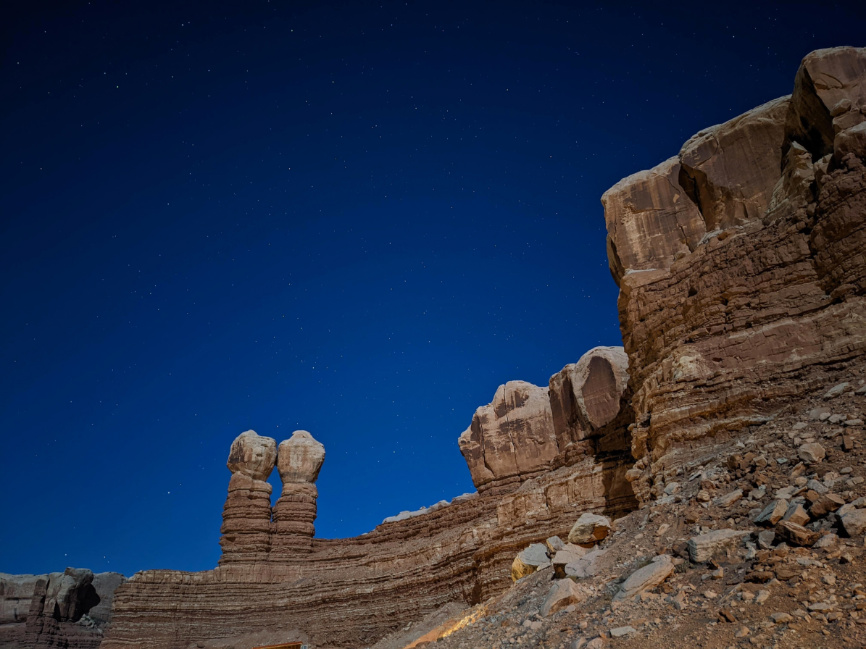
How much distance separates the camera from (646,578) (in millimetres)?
7105

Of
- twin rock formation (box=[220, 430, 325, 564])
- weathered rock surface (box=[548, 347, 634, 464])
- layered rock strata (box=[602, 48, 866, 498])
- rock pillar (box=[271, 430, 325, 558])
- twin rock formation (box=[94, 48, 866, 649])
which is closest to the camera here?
layered rock strata (box=[602, 48, 866, 498])

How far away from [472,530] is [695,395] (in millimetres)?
18009

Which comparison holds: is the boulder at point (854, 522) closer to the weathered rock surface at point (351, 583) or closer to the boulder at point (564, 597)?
the boulder at point (564, 597)

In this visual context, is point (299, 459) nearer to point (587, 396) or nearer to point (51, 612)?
point (51, 612)

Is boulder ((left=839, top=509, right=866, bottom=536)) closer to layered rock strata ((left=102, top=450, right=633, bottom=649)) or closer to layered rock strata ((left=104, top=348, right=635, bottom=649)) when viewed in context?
layered rock strata ((left=104, top=348, right=635, bottom=649))

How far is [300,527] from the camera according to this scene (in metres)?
40.8

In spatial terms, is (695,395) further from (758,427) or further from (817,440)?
(817,440)

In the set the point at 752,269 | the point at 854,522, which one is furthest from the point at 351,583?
the point at 854,522

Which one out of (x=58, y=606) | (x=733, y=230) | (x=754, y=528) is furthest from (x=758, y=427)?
(x=58, y=606)

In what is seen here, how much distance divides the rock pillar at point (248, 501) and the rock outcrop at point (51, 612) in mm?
10910

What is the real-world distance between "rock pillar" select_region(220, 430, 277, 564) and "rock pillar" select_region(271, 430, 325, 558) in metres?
0.77

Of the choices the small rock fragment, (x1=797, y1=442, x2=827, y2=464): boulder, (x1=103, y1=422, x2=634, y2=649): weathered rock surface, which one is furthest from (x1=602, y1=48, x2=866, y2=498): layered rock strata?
(x1=103, y1=422, x2=634, y2=649): weathered rock surface

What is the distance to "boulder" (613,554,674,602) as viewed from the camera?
23.1ft

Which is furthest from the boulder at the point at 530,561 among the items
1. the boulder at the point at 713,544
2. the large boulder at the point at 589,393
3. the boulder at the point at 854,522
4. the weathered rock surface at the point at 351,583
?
the large boulder at the point at 589,393
